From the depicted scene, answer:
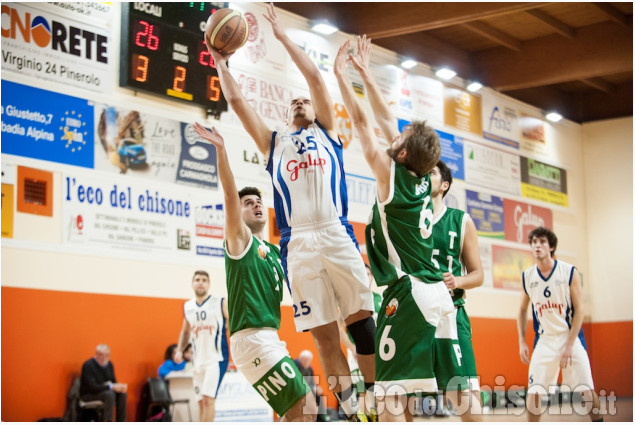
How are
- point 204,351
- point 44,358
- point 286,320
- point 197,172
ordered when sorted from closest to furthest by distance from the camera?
point 44,358 → point 204,351 → point 197,172 → point 286,320

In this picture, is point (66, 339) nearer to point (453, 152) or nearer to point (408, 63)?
point (408, 63)

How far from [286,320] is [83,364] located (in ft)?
12.2

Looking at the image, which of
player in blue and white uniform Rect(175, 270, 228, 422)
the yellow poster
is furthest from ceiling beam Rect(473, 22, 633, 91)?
the yellow poster

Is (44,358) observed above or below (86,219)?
below

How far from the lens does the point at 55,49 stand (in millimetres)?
10211

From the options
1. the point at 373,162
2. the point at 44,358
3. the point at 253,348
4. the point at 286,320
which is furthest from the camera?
the point at 286,320

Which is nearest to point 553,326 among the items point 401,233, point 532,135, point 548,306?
point 548,306

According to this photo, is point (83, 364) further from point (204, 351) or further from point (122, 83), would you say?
point (122, 83)

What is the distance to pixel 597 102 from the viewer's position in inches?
793

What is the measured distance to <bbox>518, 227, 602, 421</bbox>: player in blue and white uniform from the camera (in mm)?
8898

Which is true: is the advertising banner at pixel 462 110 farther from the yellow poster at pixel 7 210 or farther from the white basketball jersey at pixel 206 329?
the yellow poster at pixel 7 210

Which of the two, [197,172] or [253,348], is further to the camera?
[197,172]

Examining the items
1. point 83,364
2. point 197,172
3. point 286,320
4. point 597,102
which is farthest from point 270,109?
point 597,102

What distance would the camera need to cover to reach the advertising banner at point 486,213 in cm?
1645
